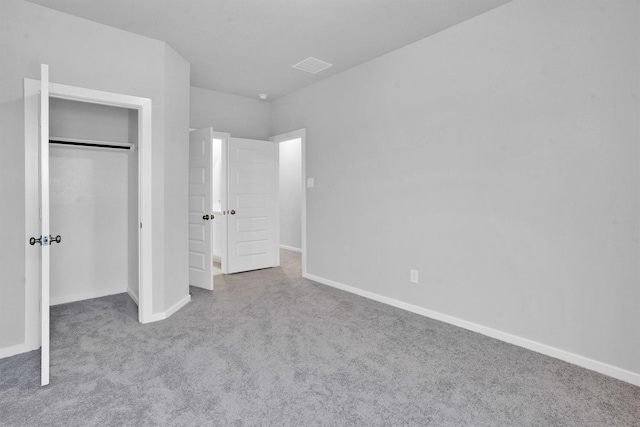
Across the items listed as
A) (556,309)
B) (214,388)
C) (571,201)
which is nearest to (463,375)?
(556,309)

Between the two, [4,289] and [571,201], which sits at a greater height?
[571,201]

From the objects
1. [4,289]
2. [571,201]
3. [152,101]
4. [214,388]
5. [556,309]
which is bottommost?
[214,388]

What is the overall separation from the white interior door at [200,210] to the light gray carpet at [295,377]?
1.00 meters

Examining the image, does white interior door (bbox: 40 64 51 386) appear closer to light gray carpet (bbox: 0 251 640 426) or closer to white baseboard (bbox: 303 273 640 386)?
light gray carpet (bbox: 0 251 640 426)

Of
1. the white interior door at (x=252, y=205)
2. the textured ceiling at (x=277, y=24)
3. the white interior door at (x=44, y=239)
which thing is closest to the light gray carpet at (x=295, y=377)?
the white interior door at (x=44, y=239)

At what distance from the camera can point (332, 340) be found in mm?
2824

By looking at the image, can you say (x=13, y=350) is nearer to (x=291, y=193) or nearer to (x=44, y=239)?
(x=44, y=239)

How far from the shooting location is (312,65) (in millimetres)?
3984

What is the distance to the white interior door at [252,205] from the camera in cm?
505

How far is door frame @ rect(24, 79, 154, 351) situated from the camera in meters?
2.63

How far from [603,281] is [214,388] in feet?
8.95

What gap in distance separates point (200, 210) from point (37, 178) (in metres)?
1.83

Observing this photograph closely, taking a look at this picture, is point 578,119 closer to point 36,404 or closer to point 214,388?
point 214,388

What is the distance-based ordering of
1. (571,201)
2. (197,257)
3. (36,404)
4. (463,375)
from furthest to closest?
(197,257), (571,201), (463,375), (36,404)
